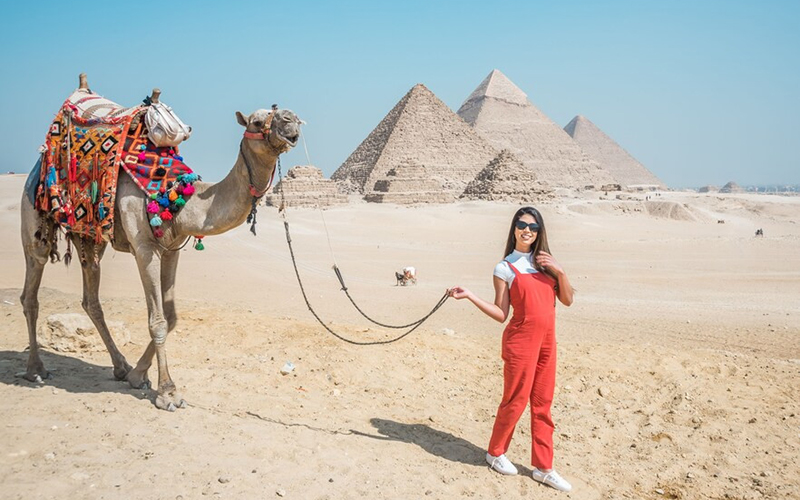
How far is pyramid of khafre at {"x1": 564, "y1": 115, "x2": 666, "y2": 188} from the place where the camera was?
17034 centimetres

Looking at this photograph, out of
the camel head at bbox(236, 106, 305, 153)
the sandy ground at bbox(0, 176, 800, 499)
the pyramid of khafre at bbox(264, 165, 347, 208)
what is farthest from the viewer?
the pyramid of khafre at bbox(264, 165, 347, 208)

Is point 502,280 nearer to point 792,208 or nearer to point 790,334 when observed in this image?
point 790,334

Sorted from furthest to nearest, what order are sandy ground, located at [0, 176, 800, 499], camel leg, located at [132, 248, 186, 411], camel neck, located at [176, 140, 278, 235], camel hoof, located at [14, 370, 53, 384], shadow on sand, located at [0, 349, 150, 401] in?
camel hoof, located at [14, 370, 53, 384] < shadow on sand, located at [0, 349, 150, 401] < camel leg, located at [132, 248, 186, 411] < camel neck, located at [176, 140, 278, 235] < sandy ground, located at [0, 176, 800, 499]

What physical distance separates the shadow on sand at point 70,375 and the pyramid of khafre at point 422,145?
88.1m

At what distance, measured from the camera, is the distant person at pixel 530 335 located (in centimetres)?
384

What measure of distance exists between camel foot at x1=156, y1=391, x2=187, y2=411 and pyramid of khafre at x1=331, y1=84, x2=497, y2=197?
8937cm

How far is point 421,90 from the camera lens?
115 meters

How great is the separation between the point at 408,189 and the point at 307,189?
10.1m

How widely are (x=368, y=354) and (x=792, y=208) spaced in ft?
192

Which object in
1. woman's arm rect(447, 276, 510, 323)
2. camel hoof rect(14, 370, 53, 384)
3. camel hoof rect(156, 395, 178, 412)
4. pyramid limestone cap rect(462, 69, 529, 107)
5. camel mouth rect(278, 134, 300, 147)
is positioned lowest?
camel hoof rect(14, 370, 53, 384)

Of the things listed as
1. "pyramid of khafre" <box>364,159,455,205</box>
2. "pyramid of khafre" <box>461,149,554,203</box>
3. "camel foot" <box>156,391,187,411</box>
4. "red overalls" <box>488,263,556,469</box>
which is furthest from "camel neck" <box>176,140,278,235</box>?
"pyramid of khafre" <box>461,149,554,203</box>

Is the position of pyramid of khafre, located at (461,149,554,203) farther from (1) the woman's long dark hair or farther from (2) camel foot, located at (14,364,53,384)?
(1) the woman's long dark hair

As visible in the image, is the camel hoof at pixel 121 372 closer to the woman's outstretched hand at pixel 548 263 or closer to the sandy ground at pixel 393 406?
the sandy ground at pixel 393 406

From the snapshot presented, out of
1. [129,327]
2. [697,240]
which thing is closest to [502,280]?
[129,327]
